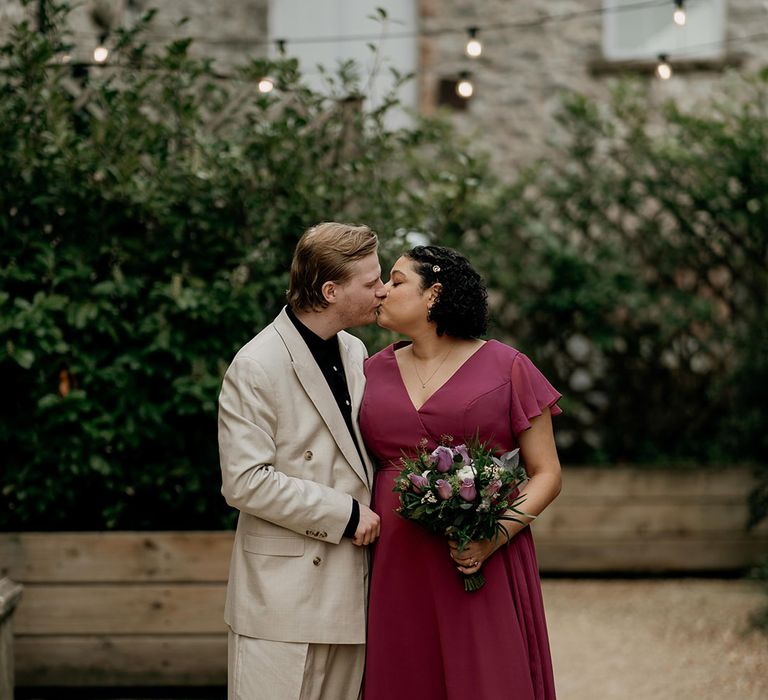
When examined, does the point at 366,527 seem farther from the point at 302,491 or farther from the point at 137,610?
the point at 137,610

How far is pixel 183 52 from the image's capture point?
4.54 meters

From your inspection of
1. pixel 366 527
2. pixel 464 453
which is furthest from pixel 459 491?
pixel 366 527

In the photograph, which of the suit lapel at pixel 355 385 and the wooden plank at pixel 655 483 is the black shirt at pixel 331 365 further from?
the wooden plank at pixel 655 483

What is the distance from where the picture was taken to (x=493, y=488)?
9.17 ft

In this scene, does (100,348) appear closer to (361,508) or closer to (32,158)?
(32,158)

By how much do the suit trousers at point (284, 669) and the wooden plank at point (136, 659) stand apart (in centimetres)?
153

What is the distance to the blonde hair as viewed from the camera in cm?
304

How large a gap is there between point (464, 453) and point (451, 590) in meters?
0.45

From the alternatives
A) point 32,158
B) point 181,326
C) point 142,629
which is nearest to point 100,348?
point 181,326

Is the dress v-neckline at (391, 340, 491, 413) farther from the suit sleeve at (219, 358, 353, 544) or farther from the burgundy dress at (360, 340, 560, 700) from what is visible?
the suit sleeve at (219, 358, 353, 544)

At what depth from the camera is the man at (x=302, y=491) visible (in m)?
2.91

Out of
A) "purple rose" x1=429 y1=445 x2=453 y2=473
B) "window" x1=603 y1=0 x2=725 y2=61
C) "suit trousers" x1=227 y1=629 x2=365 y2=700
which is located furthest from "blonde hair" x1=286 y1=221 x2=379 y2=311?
"window" x1=603 y1=0 x2=725 y2=61

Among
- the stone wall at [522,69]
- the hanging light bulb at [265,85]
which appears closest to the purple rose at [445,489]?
the hanging light bulb at [265,85]

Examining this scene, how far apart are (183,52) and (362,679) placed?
9.31 ft
